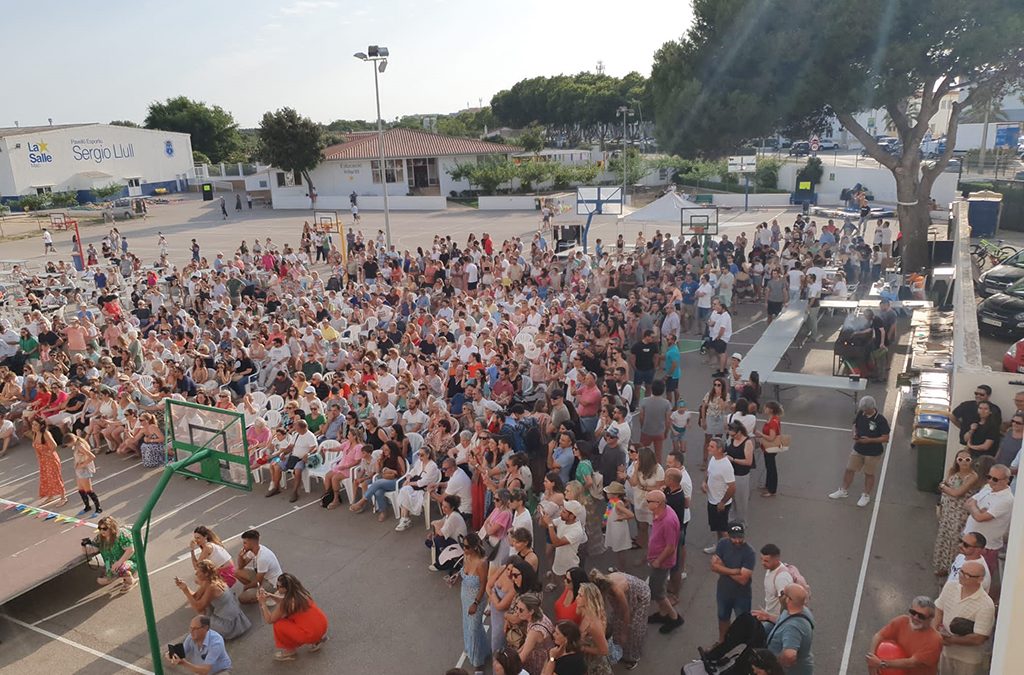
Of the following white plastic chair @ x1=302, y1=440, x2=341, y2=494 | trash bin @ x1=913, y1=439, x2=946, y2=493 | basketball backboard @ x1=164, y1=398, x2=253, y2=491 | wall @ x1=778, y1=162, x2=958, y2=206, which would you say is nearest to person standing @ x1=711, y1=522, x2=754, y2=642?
trash bin @ x1=913, y1=439, x2=946, y2=493

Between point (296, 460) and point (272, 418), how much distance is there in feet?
4.42

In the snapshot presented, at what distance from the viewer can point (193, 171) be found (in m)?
69.5

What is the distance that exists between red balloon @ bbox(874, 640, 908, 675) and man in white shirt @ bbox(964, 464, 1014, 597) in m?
1.53

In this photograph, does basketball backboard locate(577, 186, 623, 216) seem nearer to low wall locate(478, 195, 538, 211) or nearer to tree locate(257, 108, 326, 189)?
low wall locate(478, 195, 538, 211)

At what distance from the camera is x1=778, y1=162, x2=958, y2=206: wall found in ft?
130

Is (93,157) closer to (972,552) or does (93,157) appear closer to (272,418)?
(272,418)

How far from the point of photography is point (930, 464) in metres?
8.80

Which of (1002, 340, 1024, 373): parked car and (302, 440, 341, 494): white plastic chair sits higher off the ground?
(1002, 340, 1024, 373): parked car

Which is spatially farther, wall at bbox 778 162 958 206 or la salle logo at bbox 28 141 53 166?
la salle logo at bbox 28 141 53 166

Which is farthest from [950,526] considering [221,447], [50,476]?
[50,476]

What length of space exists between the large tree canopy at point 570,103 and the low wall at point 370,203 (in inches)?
1393

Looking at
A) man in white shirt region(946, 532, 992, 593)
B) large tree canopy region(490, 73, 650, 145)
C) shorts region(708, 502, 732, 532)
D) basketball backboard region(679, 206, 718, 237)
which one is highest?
large tree canopy region(490, 73, 650, 145)

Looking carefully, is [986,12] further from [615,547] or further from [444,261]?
[615,547]

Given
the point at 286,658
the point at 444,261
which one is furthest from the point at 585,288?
the point at 286,658
